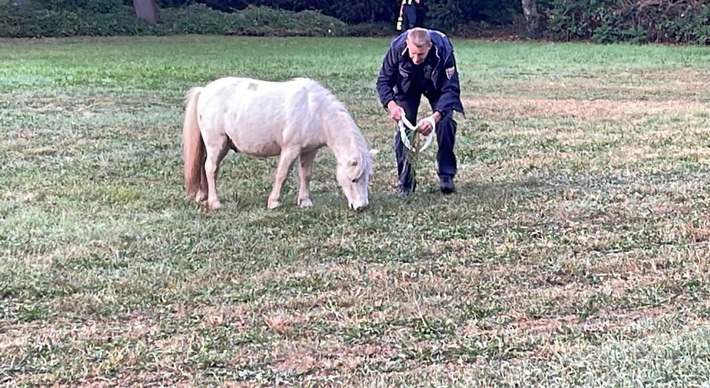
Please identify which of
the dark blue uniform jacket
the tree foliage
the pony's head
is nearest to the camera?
the pony's head

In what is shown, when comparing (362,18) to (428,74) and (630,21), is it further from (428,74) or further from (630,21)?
(428,74)

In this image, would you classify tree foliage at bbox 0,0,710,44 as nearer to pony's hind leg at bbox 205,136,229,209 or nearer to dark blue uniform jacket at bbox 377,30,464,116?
dark blue uniform jacket at bbox 377,30,464,116

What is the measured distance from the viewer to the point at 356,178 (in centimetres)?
Result: 714

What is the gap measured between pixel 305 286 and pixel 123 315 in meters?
0.99

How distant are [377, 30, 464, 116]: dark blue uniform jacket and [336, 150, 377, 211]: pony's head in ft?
2.67

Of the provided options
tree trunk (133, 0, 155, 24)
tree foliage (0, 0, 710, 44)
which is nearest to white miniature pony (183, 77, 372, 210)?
tree foliage (0, 0, 710, 44)

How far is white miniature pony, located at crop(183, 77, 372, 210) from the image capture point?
23.6 feet

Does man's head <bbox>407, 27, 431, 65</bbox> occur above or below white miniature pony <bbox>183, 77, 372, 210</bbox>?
above

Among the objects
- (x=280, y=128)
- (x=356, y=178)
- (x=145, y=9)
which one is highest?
(x=280, y=128)

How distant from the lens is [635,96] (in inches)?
589

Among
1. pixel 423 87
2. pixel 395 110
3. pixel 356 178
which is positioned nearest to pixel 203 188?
pixel 356 178

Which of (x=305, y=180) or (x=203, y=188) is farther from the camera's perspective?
(x=203, y=188)

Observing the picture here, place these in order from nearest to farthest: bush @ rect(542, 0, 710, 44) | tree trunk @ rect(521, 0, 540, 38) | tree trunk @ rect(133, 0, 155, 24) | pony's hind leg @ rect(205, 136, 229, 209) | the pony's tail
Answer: pony's hind leg @ rect(205, 136, 229, 209), the pony's tail, bush @ rect(542, 0, 710, 44), tree trunk @ rect(521, 0, 540, 38), tree trunk @ rect(133, 0, 155, 24)

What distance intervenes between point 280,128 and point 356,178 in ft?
2.19
